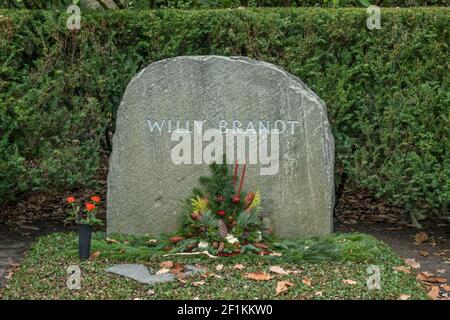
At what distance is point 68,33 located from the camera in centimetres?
686

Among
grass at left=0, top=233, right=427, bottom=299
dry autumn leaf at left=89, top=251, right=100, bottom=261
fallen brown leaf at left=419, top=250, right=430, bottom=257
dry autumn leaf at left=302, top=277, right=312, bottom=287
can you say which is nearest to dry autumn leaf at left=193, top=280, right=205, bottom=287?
grass at left=0, top=233, right=427, bottom=299

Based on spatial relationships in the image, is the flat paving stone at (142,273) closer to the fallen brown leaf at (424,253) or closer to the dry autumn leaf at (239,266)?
the dry autumn leaf at (239,266)

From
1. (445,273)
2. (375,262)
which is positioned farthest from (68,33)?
(445,273)

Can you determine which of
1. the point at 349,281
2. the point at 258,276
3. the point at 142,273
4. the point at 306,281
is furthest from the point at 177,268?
the point at 349,281

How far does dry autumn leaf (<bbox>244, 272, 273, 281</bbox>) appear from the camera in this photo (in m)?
5.45

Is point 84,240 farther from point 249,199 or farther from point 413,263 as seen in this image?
point 413,263

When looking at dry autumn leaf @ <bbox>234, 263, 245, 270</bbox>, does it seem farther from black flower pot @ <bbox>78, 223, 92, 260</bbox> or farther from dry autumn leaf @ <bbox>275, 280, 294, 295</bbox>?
black flower pot @ <bbox>78, 223, 92, 260</bbox>

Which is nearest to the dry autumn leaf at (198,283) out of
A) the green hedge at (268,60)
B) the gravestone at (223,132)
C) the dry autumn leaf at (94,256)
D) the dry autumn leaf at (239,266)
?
the dry autumn leaf at (239,266)

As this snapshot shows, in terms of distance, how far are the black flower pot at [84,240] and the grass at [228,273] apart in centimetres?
8

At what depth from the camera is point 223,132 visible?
639cm

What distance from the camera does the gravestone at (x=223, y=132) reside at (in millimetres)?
6348

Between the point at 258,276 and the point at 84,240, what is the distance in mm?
1358

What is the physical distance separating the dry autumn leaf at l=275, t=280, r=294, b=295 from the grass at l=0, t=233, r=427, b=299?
0.03m

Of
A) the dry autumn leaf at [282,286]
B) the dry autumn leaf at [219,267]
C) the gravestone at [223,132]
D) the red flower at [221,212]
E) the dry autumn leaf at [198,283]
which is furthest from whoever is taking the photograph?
the gravestone at [223,132]
